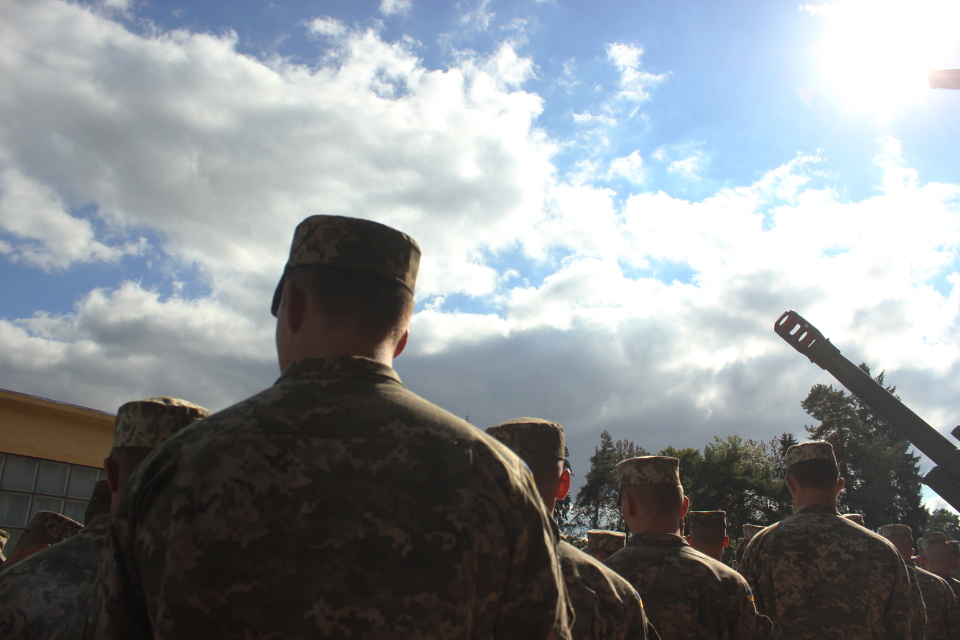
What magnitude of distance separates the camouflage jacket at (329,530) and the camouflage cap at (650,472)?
261 cm

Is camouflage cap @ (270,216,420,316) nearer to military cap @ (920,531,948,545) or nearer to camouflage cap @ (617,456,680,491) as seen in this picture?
camouflage cap @ (617,456,680,491)

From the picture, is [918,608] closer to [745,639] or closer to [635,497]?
[745,639]

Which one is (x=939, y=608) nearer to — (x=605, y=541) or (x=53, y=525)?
(x=605, y=541)

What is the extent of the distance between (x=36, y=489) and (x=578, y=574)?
57.0ft

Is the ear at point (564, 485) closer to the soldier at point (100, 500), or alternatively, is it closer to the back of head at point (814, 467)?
the back of head at point (814, 467)

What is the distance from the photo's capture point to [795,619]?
4.95 meters

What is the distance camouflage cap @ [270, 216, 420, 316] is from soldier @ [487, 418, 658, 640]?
1.41 meters

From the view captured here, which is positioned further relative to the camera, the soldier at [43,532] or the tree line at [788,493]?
the tree line at [788,493]

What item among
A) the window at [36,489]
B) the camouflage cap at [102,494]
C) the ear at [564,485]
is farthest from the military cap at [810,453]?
the window at [36,489]

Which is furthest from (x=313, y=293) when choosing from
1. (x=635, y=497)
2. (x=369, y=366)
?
(x=635, y=497)

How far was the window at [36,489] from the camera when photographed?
613 inches

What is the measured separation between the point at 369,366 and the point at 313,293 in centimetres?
31

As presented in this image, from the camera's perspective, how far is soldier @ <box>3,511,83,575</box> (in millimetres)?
5859

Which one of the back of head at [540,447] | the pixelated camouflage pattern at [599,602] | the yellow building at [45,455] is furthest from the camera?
the yellow building at [45,455]
